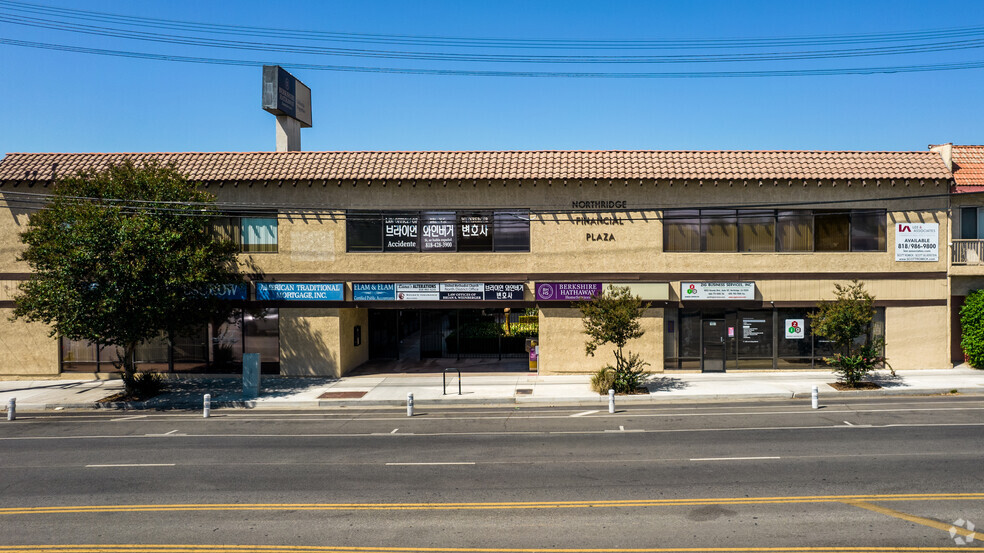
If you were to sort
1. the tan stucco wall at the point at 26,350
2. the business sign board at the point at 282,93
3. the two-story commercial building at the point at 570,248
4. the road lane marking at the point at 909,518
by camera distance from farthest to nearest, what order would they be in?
the business sign board at the point at 282,93 < the tan stucco wall at the point at 26,350 < the two-story commercial building at the point at 570,248 < the road lane marking at the point at 909,518

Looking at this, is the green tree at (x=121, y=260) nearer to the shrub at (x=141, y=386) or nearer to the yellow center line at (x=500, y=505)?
the shrub at (x=141, y=386)

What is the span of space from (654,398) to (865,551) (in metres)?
11.8

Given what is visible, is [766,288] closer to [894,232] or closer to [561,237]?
[894,232]

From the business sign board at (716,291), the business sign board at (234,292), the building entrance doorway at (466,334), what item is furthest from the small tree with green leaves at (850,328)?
the business sign board at (234,292)

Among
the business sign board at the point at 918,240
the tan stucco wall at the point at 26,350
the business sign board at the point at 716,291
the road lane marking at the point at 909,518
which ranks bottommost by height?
the road lane marking at the point at 909,518

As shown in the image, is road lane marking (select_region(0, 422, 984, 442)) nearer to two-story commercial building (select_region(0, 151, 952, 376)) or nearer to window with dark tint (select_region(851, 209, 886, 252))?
two-story commercial building (select_region(0, 151, 952, 376))

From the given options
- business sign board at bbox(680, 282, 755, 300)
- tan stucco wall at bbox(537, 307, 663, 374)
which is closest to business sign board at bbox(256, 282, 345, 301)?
tan stucco wall at bbox(537, 307, 663, 374)

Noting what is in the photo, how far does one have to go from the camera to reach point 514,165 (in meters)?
24.7

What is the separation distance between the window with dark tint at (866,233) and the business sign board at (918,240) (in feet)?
1.94

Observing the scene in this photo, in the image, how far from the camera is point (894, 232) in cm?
2422

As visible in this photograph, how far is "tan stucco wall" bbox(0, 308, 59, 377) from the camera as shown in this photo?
25.1 m

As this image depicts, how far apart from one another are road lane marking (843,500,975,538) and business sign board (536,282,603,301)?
569 inches

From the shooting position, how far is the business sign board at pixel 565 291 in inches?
958

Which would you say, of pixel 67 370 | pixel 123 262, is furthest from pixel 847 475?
pixel 67 370
